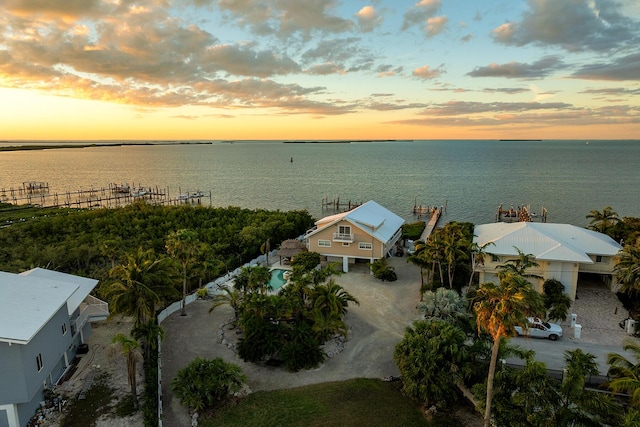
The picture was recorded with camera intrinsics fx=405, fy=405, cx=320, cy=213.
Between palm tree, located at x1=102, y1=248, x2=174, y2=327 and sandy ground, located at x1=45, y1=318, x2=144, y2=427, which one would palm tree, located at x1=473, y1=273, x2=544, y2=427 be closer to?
sandy ground, located at x1=45, y1=318, x2=144, y2=427

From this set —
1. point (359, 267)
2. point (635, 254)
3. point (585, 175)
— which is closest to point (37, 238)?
point (359, 267)

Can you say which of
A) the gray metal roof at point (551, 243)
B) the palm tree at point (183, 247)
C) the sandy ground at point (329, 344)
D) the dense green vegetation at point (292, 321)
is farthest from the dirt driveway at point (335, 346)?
the gray metal roof at point (551, 243)

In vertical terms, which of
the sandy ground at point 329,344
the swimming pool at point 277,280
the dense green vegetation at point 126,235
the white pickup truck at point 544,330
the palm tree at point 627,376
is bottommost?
the sandy ground at point 329,344

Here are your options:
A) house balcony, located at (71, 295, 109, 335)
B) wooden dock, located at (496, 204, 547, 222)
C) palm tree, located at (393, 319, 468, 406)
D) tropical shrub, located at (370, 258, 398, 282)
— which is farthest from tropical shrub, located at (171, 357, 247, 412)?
wooden dock, located at (496, 204, 547, 222)

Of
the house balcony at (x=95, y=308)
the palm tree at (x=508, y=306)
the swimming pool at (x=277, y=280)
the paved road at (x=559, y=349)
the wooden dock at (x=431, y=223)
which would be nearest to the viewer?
the palm tree at (x=508, y=306)

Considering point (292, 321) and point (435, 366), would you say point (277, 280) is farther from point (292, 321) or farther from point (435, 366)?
point (435, 366)

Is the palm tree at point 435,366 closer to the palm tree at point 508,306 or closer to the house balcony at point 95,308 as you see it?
the palm tree at point 508,306

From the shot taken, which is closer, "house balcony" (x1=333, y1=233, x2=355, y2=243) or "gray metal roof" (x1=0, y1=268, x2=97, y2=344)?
"gray metal roof" (x1=0, y1=268, x2=97, y2=344)

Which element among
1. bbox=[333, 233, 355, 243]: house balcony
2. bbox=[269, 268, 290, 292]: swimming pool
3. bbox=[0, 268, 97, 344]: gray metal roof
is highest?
bbox=[0, 268, 97, 344]: gray metal roof

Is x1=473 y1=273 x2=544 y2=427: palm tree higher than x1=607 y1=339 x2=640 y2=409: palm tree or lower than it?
higher
